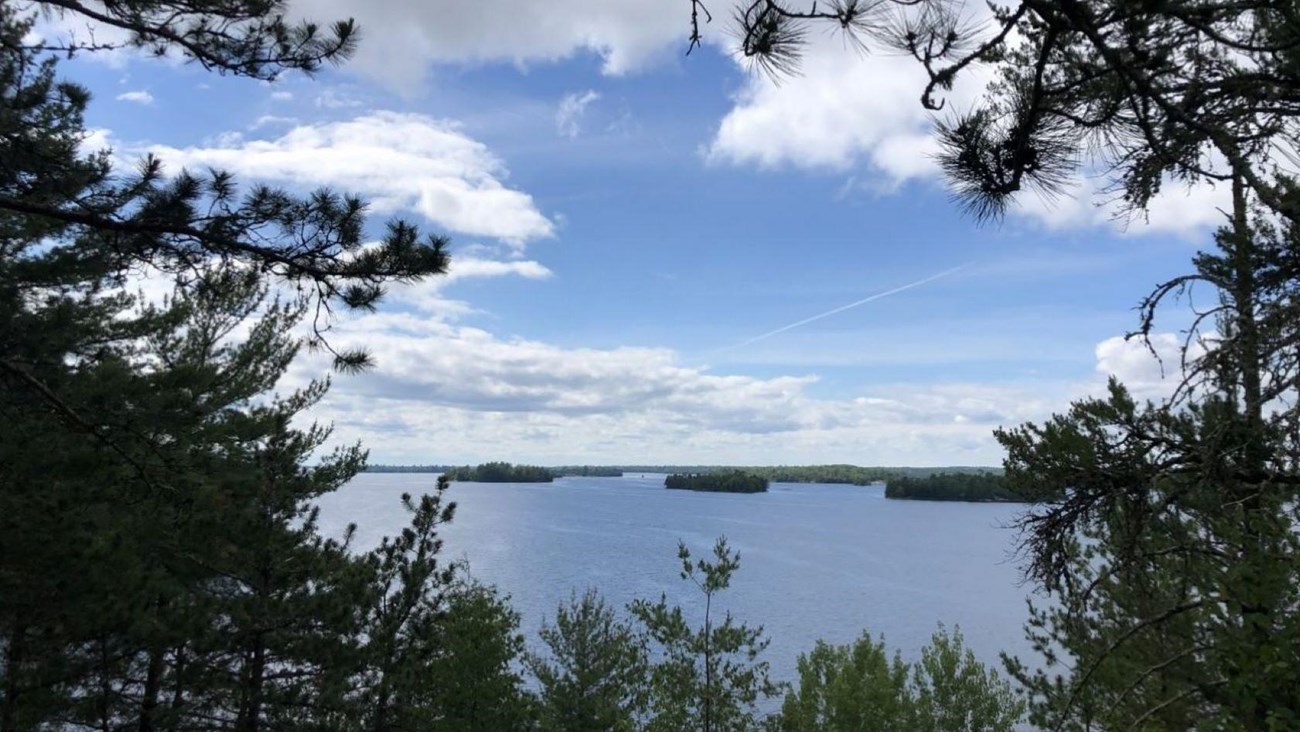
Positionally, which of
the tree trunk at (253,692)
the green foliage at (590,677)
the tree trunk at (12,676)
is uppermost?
the tree trunk at (12,676)

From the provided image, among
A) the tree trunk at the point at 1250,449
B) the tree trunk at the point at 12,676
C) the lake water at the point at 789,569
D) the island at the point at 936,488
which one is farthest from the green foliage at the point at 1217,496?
the island at the point at 936,488

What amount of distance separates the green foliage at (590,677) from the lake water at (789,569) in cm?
482

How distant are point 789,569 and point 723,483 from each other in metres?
99.8

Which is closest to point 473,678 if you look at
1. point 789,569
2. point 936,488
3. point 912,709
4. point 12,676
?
point 12,676

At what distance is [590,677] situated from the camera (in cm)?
1454

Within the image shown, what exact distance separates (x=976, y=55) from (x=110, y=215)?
4249 millimetres

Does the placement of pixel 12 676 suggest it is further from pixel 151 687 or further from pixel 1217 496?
pixel 1217 496

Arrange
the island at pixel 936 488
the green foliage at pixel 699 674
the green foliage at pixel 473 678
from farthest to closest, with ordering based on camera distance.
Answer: the island at pixel 936 488 < the green foliage at pixel 473 678 < the green foliage at pixel 699 674

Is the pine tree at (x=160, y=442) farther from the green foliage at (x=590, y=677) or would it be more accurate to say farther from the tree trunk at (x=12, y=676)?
the green foliage at (x=590, y=677)

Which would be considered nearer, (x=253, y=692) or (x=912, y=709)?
(x=253, y=692)

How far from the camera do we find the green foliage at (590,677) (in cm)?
1386

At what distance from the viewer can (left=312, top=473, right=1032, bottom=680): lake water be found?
30.6 metres

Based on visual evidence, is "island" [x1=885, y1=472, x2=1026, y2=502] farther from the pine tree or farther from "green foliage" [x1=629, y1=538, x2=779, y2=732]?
the pine tree

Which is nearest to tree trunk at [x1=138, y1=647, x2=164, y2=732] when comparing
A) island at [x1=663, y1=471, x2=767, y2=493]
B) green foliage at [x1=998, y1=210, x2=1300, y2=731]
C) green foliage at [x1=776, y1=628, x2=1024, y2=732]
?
green foliage at [x1=998, y1=210, x2=1300, y2=731]
